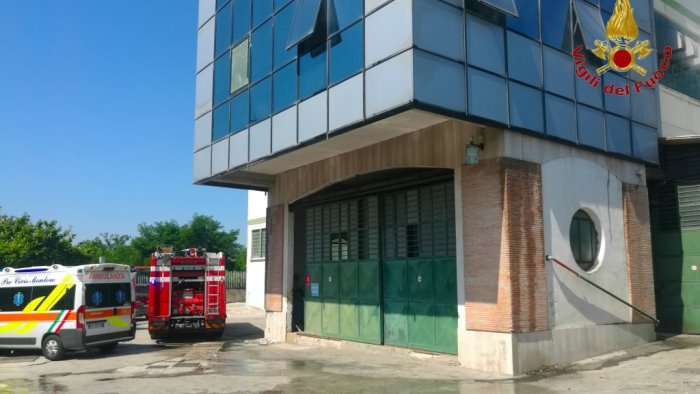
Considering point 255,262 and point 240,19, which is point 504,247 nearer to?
point 240,19

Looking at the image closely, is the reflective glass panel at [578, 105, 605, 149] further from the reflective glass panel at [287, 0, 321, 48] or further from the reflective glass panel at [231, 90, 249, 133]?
the reflective glass panel at [231, 90, 249, 133]

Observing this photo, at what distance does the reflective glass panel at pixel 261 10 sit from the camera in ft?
55.3

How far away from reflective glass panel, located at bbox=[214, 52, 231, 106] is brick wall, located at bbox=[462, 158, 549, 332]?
356 inches

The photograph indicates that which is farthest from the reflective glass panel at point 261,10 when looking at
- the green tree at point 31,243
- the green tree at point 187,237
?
the green tree at point 187,237

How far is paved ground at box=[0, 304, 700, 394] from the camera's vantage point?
11273 mm

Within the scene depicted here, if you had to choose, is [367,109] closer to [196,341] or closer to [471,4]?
[471,4]

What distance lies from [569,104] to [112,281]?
1368 centimetres

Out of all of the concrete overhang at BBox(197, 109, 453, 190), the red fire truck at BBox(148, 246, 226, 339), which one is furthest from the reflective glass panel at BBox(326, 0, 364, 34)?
the red fire truck at BBox(148, 246, 226, 339)

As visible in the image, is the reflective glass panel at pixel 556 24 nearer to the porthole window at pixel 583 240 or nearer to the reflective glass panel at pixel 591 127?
the reflective glass panel at pixel 591 127

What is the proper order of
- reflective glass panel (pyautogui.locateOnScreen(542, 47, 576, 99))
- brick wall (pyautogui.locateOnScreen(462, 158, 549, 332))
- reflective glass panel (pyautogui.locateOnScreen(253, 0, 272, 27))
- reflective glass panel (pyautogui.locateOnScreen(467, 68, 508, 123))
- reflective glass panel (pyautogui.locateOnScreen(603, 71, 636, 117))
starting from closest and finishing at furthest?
reflective glass panel (pyautogui.locateOnScreen(467, 68, 508, 123))
brick wall (pyautogui.locateOnScreen(462, 158, 549, 332))
reflective glass panel (pyautogui.locateOnScreen(542, 47, 576, 99))
reflective glass panel (pyautogui.locateOnScreen(603, 71, 636, 117))
reflective glass panel (pyautogui.locateOnScreen(253, 0, 272, 27))

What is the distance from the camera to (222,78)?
63.1 ft

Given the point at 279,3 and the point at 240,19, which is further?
the point at 240,19

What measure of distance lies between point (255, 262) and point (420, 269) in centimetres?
2127

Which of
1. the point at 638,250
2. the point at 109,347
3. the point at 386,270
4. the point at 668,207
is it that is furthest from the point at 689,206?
the point at 109,347
